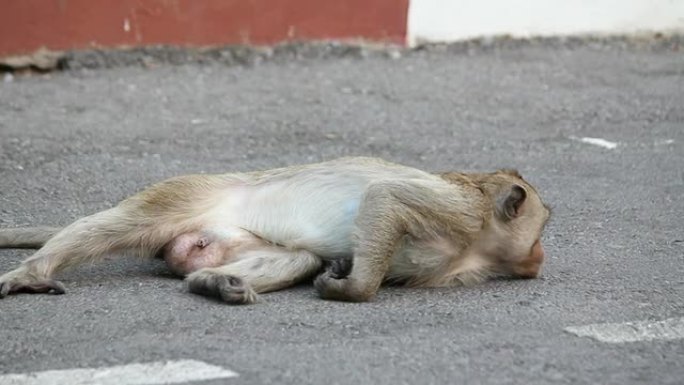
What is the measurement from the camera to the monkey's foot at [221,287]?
15.6 feet

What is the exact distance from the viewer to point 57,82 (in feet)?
30.3

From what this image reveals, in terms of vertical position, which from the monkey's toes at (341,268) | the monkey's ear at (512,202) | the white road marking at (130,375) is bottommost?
the monkey's toes at (341,268)

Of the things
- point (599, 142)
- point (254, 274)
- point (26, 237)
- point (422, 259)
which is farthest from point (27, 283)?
point (599, 142)

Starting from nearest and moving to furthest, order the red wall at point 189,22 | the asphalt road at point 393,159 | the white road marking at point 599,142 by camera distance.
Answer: the asphalt road at point 393,159, the white road marking at point 599,142, the red wall at point 189,22

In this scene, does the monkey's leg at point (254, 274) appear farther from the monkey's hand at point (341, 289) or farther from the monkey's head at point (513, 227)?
the monkey's head at point (513, 227)

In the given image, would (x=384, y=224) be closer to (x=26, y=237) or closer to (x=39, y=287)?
(x=39, y=287)

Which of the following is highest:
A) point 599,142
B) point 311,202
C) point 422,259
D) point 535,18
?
point 311,202

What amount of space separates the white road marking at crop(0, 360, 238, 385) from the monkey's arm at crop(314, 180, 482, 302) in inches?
38.2

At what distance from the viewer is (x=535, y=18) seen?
427 inches

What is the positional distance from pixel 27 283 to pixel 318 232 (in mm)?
1201

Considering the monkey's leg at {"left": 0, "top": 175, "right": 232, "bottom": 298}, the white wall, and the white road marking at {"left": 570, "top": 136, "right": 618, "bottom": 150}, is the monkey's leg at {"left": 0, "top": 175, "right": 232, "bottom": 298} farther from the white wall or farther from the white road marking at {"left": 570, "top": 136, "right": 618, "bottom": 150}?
the white wall

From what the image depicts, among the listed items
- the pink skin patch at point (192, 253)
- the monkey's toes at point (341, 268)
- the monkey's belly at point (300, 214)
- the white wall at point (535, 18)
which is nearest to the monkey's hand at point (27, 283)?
the pink skin patch at point (192, 253)

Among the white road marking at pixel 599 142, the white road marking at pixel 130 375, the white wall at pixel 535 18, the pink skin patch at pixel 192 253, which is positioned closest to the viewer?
the white road marking at pixel 130 375

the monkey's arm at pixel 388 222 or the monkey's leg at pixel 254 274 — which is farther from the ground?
the monkey's arm at pixel 388 222
